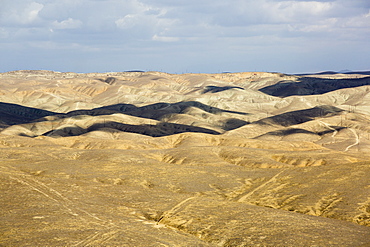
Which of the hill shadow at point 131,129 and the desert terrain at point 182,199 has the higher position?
the desert terrain at point 182,199

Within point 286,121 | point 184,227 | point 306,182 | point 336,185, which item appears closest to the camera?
point 184,227

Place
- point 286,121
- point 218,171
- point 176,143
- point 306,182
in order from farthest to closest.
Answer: point 286,121, point 176,143, point 218,171, point 306,182

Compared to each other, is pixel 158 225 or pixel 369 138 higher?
pixel 158 225

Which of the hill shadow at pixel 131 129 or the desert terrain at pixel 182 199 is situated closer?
the desert terrain at pixel 182 199

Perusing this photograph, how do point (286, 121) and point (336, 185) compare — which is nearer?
point (336, 185)

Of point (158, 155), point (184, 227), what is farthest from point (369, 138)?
point (184, 227)

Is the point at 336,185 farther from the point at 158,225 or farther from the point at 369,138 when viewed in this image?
the point at 369,138

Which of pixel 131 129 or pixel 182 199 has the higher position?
pixel 182 199

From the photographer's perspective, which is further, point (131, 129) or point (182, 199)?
point (131, 129)

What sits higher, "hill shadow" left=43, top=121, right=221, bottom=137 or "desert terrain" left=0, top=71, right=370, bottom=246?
"desert terrain" left=0, top=71, right=370, bottom=246

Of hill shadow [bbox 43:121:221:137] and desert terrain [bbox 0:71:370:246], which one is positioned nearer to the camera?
desert terrain [bbox 0:71:370:246]
